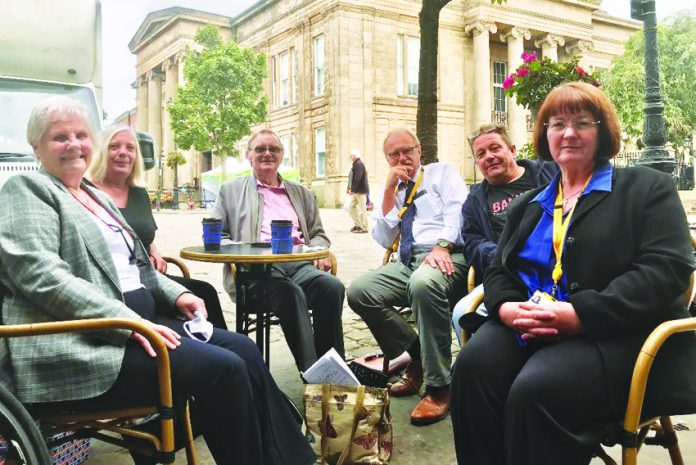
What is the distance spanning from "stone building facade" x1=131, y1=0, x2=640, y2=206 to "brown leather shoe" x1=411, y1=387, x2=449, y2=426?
25.3 meters

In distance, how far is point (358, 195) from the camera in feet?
51.3

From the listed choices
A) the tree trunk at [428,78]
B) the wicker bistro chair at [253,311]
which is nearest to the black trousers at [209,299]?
the wicker bistro chair at [253,311]

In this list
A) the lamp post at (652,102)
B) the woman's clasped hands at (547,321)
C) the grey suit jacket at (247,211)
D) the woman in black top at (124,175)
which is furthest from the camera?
the lamp post at (652,102)

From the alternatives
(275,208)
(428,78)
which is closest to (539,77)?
(428,78)

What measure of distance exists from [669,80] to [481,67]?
364 inches

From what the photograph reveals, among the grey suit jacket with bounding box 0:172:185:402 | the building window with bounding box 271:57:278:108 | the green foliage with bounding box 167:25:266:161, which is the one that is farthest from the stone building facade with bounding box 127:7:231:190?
the grey suit jacket with bounding box 0:172:185:402

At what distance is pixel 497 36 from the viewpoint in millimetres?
33125

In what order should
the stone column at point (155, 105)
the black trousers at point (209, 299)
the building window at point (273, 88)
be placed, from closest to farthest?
the black trousers at point (209, 299), the building window at point (273, 88), the stone column at point (155, 105)

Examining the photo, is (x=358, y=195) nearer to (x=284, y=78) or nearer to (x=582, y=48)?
(x=284, y=78)

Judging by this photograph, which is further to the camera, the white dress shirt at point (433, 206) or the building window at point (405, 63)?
the building window at point (405, 63)

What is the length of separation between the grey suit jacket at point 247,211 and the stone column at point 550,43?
33.1 metres

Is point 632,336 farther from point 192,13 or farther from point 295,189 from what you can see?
point 192,13

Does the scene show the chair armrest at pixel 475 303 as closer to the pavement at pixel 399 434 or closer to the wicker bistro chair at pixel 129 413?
the pavement at pixel 399 434

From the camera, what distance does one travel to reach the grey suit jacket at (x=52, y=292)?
200cm
